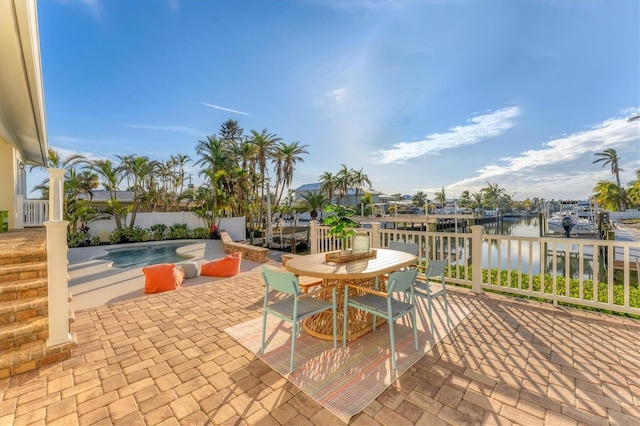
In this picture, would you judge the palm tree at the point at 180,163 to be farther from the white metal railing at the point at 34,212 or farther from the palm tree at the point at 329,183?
the palm tree at the point at 329,183

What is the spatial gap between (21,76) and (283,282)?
488cm

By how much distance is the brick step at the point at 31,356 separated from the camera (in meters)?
2.40

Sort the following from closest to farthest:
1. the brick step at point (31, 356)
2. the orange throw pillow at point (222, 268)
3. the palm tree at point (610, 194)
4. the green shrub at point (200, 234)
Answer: the brick step at point (31, 356)
the orange throw pillow at point (222, 268)
the green shrub at point (200, 234)
the palm tree at point (610, 194)

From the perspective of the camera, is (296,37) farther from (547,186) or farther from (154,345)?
(547,186)

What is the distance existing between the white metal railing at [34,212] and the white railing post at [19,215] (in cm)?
48

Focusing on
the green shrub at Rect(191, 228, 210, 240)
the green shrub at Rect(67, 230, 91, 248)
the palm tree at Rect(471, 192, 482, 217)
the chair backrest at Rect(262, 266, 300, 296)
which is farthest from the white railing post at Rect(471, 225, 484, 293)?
the palm tree at Rect(471, 192, 482, 217)

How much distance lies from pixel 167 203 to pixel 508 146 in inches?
988

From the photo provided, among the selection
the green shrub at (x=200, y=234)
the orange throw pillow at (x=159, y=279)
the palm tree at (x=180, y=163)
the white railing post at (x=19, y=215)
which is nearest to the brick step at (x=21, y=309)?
the orange throw pillow at (x=159, y=279)

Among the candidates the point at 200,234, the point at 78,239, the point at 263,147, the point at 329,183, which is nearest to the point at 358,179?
the point at 329,183

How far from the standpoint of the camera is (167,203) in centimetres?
2186

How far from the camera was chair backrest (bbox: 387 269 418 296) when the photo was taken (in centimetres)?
248

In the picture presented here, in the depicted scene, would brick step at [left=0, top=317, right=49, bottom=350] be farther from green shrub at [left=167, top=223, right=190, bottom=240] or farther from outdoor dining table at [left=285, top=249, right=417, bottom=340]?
green shrub at [left=167, top=223, right=190, bottom=240]

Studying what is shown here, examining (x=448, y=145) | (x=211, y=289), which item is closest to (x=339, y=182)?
(x=448, y=145)

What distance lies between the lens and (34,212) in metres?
9.14
